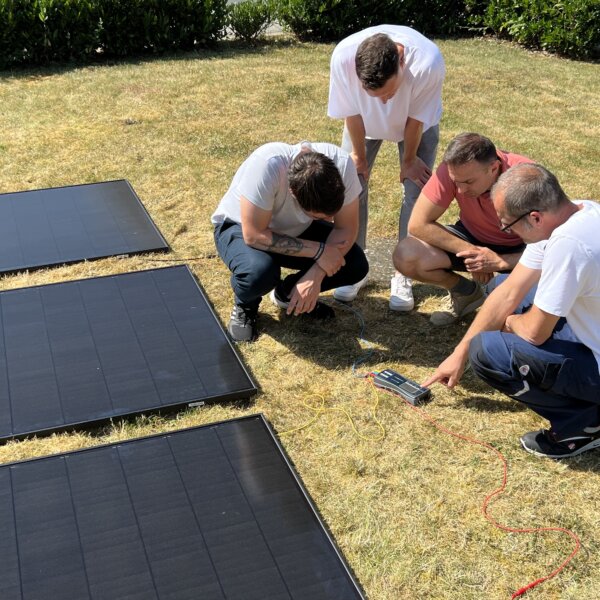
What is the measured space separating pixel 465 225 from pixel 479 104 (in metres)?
4.09

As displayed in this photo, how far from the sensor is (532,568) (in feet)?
8.19

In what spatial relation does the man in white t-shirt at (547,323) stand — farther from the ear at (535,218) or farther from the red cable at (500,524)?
the red cable at (500,524)

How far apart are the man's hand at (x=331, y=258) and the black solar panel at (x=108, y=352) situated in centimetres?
59

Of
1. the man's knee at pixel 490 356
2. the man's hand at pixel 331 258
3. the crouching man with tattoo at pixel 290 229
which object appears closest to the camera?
the man's knee at pixel 490 356

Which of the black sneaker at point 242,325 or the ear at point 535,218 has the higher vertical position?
the ear at point 535,218

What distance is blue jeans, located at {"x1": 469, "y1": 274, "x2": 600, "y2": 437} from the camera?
279cm

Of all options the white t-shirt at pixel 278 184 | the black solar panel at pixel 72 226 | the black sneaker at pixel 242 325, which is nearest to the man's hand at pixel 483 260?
the white t-shirt at pixel 278 184

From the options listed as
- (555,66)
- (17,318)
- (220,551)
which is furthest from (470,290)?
(555,66)

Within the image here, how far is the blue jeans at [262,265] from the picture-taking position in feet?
11.6

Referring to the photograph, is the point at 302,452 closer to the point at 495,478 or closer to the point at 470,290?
the point at 495,478

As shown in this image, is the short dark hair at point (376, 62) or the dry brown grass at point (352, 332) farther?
the short dark hair at point (376, 62)

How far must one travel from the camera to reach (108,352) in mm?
3469

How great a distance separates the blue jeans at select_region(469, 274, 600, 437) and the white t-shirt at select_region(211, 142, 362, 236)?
3.40ft

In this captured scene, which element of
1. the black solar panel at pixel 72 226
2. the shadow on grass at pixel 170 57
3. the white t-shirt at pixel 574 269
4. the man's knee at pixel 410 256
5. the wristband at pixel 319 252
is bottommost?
the black solar panel at pixel 72 226
